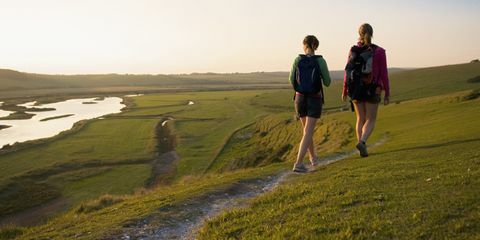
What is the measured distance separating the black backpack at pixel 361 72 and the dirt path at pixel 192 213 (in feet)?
12.8

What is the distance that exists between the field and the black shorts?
205 cm

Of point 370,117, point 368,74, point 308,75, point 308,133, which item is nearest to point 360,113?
point 370,117

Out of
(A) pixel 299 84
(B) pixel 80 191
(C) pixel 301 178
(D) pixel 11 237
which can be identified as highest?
(A) pixel 299 84

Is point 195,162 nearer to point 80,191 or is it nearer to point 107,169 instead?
point 107,169

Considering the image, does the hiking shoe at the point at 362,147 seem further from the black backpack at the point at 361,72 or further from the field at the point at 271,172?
the black backpack at the point at 361,72

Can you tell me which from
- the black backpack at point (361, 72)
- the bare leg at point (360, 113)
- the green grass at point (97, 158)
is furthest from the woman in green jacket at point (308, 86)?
the green grass at point (97, 158)

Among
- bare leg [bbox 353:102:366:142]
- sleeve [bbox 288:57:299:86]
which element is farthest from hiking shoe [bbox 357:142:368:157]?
sleeve [bbox 288:57:299:86]

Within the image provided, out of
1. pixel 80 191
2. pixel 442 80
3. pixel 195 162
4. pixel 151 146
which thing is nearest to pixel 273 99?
pixel 442 80

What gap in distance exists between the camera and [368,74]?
47.9 ft

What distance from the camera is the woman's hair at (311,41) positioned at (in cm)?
1373

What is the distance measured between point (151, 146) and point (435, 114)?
123 feet

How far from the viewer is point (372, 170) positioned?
45.5ft

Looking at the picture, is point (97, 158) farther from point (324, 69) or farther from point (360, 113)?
point (324, 69)

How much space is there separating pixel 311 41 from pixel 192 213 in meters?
6.38
